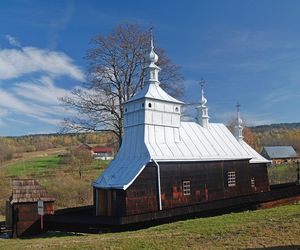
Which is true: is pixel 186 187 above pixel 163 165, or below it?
below

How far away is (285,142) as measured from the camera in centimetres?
11712

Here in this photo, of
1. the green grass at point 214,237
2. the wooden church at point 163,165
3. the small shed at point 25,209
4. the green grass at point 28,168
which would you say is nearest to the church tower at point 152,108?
the wooden church at point 163,165

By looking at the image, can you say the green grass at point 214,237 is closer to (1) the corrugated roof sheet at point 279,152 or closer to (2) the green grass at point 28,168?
(2) the green grass at point 28,168

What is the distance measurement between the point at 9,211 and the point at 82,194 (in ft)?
48.2

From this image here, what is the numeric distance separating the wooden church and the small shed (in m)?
2.90

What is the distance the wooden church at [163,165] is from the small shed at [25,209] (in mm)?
2899

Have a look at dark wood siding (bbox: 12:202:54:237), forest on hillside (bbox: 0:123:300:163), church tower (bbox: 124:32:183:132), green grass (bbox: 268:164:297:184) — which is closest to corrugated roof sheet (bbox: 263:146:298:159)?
forest on hillside (bbox: 0:123:300:163)

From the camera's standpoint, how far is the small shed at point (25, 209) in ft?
63.2

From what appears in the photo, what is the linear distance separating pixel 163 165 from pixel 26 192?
7.17 m

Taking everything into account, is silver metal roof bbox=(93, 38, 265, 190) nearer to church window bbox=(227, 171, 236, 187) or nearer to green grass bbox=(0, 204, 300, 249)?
church window bbox=(227, 171, 236, 187)

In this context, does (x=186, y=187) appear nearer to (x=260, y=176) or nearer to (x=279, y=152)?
(x=260, y=176)

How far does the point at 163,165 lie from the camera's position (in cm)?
2023

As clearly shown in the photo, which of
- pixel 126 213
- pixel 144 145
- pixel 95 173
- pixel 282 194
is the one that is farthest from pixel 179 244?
pixel 95 173

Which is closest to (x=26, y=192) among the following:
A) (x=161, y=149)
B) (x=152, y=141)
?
(x=152, y=141)
